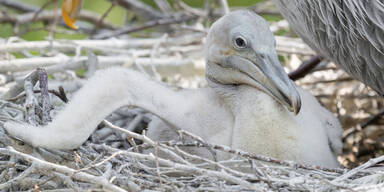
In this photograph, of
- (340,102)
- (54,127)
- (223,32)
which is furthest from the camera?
(340,102)

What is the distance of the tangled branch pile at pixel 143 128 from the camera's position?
5.31ft

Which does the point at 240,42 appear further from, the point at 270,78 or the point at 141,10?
the point at 141,10

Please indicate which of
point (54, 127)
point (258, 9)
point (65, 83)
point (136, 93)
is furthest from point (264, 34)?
point (258, 9)

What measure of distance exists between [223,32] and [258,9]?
1324mm

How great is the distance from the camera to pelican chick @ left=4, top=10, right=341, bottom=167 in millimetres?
1770

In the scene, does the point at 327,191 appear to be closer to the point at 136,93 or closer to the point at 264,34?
the point at 264,34

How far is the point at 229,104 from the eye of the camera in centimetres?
190

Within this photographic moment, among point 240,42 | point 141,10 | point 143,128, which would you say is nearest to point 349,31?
point 240,42

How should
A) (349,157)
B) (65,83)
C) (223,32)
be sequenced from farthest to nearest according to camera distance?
(349,157) < (65,83) < (223,32)

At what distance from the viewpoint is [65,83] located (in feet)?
7.79

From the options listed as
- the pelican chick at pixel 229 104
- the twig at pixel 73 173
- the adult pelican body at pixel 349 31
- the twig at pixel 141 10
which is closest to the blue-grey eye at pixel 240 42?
the pelican chick at pixel 229 104

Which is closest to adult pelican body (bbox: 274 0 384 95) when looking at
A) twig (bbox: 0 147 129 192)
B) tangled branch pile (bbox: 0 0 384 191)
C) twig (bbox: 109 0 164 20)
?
tangled branch pile (bbox: 0 0 384 191)

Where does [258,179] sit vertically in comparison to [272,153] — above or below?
below

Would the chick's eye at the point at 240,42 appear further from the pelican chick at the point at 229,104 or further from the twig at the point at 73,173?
the twig at the point at 73,173
